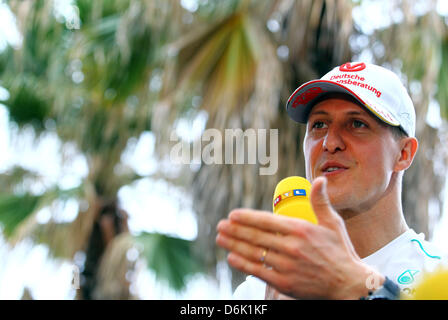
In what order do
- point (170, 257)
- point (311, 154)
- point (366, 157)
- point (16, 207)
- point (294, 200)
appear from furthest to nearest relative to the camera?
point (16, 207) → point (170, 257) → point (311, 154) → point (366, 157) → point (294, 200)

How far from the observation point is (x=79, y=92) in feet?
20.3

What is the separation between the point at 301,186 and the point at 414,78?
3686 millimetres

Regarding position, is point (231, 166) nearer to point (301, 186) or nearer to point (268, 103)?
point (268, 103)

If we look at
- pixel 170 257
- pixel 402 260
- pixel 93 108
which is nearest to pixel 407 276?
pixel 402 260

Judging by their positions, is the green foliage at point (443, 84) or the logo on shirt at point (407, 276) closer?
the logo on shirt at point (407, 276)

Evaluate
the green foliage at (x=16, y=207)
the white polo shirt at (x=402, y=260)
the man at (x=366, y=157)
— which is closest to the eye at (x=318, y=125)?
the man at (x=366, y=157)

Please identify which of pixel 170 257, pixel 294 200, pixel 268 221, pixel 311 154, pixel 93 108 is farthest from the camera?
pixel 93 108

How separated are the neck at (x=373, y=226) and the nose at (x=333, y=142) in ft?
0.57

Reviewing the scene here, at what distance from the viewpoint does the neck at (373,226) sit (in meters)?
1.51

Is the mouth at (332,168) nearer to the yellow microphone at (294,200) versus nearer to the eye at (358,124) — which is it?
the eye at (358,124)

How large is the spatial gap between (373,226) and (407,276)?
221 millimetres

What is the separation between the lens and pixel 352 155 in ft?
4.83

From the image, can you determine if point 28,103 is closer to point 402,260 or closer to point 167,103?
point 167,103

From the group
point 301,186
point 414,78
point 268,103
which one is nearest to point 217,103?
point 268,103
